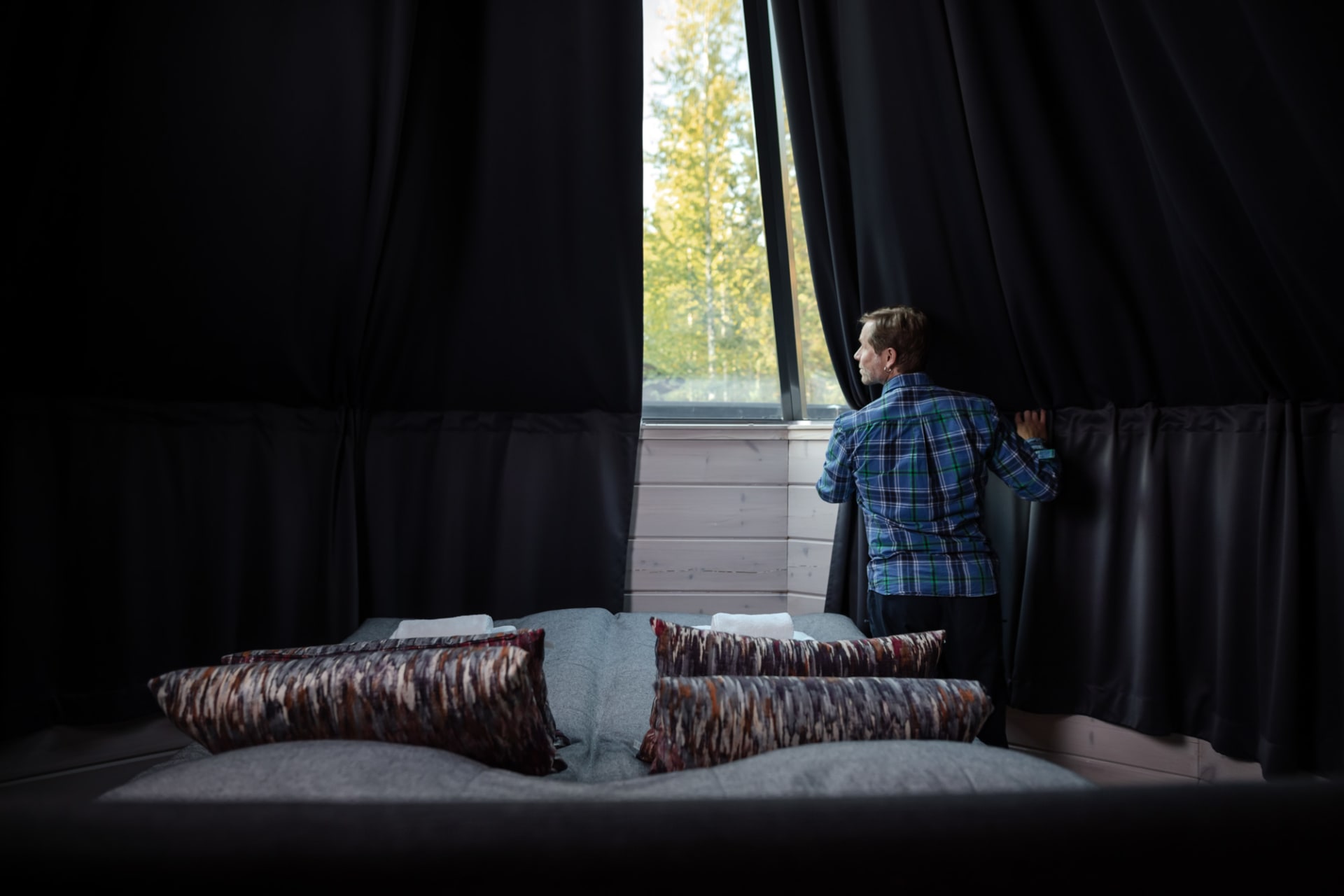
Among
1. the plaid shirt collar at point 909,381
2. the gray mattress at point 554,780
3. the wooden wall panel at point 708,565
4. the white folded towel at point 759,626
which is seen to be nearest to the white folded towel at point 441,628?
the white folded towel at point 759,626

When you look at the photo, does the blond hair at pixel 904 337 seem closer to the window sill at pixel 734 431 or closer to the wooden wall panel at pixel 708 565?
the window sill at pixel 734 431

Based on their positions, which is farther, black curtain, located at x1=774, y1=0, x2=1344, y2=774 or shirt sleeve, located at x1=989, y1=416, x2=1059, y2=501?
shirt sleeve, located at x1=989, y1=416, x2=1059, y2=501

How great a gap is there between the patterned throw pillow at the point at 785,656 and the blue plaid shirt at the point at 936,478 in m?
0.87

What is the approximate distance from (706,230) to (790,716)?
2.57m

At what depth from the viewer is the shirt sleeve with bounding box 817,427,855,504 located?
2.55 meters

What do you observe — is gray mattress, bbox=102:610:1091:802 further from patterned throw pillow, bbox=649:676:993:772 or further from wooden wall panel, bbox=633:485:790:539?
wooden wall panel, bbox=633:485:790:539

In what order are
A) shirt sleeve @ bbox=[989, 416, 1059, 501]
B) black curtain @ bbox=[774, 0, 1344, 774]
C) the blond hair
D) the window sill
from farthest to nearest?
1. the window sill
2. the blond hair
3. shirt sleeve @ bbox=[989, 416, 1059, 501]
4. black curtain @ bbox=[774, 0, 1344, 774]

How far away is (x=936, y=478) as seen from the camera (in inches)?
93.0

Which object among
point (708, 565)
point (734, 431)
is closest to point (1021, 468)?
point (734, 431)

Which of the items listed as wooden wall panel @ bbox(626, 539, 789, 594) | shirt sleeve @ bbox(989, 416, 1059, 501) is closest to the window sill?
wooden wall panel @ bbox(626, 539, 789, 594)

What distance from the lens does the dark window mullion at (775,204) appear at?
9.92ft

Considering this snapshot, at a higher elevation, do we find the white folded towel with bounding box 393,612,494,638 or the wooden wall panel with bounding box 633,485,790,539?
the wooden wall panel with bounding box 633,485,790,539

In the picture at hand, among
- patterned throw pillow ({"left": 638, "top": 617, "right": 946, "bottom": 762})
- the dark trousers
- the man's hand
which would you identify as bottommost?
the dark trousers

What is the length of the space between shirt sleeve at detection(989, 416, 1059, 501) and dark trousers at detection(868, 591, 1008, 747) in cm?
34
